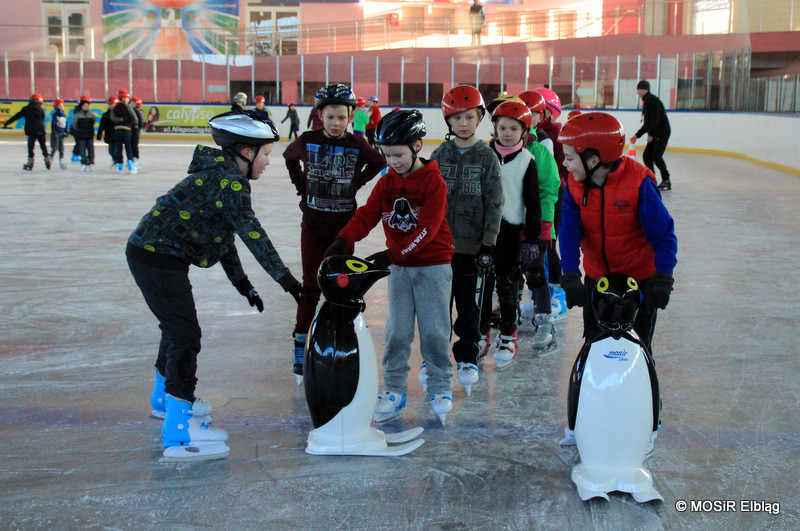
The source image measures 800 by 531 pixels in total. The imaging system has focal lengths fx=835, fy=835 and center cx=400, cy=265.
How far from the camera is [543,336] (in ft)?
15.8

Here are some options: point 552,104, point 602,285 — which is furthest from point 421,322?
point 552,104

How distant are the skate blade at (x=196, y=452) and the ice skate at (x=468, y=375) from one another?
4.00 feet

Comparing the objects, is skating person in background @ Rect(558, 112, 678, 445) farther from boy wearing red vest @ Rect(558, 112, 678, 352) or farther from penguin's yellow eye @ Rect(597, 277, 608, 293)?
penguin's yellow eye @ Rect(597, 277, 608, 293)

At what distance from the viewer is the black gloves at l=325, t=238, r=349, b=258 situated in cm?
329

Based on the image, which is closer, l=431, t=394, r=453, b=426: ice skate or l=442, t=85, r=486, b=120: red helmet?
l=431, t=394, r=453, b=426: ice skate

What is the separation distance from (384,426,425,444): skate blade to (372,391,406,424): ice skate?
20 centimetres

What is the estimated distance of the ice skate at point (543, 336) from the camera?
15.5 feet

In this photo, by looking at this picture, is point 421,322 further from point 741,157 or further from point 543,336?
point 741,157

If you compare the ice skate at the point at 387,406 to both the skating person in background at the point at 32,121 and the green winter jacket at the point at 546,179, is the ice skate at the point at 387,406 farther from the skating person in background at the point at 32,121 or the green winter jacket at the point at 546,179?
the skating person in background at the point at 32,121

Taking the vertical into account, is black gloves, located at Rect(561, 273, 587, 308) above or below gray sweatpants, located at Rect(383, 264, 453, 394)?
above

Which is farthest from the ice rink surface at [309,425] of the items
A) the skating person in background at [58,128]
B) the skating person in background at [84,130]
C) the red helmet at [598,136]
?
the skating person in background at [58,128]

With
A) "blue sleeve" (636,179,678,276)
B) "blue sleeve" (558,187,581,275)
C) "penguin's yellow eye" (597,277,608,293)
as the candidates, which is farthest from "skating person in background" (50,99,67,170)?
"penguin's yellow eye" (597,277,608,293)

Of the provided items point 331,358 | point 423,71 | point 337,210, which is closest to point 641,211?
point 331,358

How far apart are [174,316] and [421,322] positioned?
3.50ft
